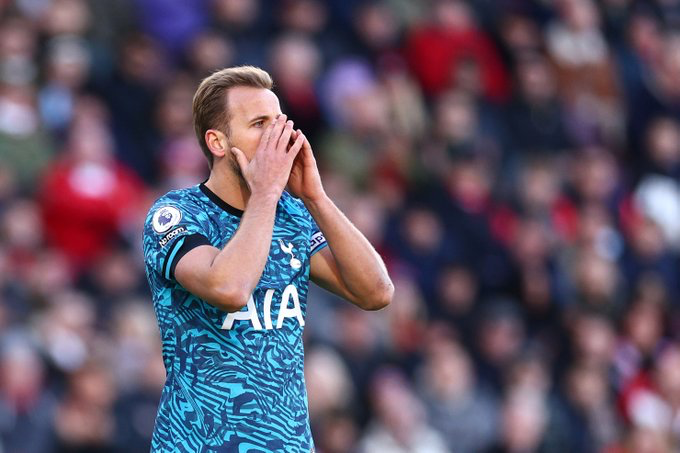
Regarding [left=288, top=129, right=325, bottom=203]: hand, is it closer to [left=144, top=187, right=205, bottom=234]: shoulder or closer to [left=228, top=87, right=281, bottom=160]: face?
[left=228, top=87, right=281, bottom=160]: face

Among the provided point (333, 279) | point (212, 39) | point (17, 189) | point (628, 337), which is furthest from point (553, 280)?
point (333, 279)

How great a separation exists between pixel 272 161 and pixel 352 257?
1.64ft

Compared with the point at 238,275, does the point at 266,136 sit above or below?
above

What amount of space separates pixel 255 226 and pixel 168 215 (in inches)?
13.8

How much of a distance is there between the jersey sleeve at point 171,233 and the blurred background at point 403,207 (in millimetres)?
4524

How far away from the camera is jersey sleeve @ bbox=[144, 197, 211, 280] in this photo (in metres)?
4.82

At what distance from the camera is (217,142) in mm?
5074

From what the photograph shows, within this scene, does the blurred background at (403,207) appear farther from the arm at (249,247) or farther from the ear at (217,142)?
the arm at (249,247)

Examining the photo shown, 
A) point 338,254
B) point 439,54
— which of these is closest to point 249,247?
point 338,254

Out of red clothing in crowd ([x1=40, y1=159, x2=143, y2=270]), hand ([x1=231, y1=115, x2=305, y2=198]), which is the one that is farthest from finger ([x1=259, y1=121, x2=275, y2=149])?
red clothing in crowd ([x1=40, y1=159, x2=143, y2=270])

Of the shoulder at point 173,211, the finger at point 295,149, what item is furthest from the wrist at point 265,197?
the shoulder at point 173,211

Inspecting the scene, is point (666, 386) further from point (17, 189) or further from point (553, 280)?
point (17, 189)

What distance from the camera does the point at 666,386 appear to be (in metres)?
12.8

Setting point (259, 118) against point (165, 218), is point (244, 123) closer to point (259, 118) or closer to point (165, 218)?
point (259, 118)
